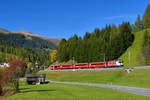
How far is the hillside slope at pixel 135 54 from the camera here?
4153 inches

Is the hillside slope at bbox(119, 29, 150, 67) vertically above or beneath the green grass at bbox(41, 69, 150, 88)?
above

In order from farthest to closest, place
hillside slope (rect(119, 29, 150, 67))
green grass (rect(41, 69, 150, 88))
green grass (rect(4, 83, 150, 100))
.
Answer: hillside slope (rect(119, 29, 150, 67)), green grass (rect(41, 69, 150, 88)), green grass (rect(4, 83, 150, 100))

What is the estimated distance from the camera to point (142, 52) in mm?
110312

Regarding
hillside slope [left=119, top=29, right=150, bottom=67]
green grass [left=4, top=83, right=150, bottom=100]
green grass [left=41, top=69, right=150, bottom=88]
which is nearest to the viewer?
green grass [left=4, top=83, right=150, bottom=100]

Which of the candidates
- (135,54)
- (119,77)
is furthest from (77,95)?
(135,54)

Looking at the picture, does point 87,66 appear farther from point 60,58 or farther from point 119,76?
point 60,58

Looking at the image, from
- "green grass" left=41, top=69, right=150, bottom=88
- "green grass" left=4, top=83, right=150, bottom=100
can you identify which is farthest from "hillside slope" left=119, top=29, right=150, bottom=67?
"green grass" left=4, top=83, right=150, bottom=100

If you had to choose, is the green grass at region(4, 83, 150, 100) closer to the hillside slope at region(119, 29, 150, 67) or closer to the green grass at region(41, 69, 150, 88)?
the green grass at region(41, 69, 150, 88)

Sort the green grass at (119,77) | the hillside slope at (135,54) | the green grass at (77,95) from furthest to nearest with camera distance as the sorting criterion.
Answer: the hillside slope at (135,54), the green grass at (119,77), the green grass at (77,95)

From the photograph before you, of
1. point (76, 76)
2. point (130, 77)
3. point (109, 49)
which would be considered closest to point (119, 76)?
point (130, 77)

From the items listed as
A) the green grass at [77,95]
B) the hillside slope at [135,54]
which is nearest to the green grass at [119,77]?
the hillside slope at [135,54]

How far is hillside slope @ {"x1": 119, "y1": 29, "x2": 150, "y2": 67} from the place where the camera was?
105488mm

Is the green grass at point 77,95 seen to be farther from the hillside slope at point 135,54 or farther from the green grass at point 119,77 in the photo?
the hillside slope at point 135,54

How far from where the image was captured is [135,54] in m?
114
